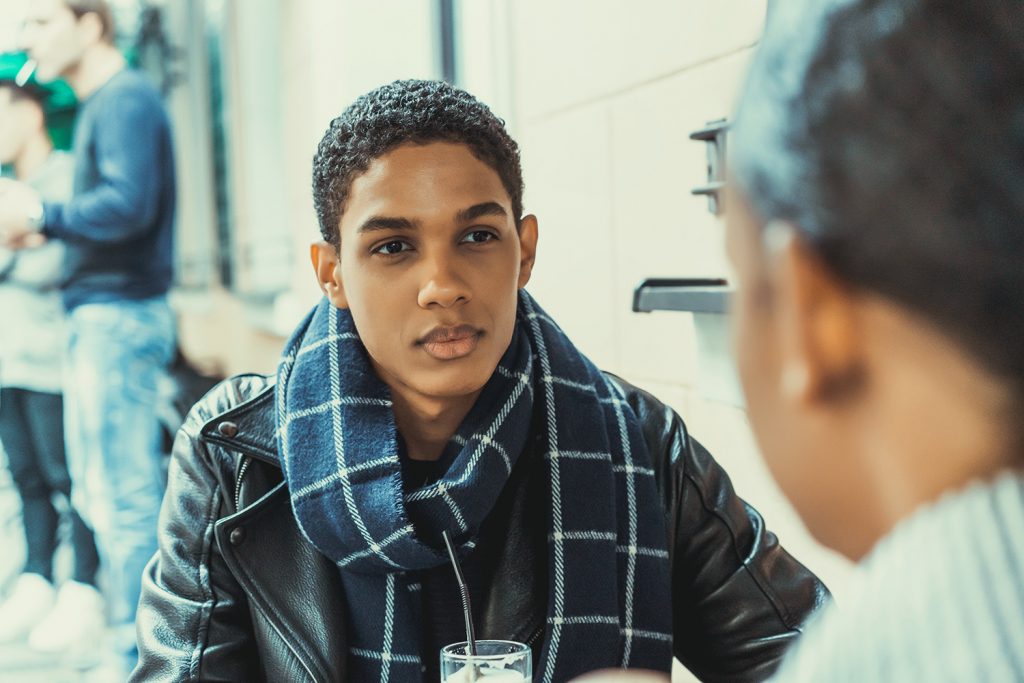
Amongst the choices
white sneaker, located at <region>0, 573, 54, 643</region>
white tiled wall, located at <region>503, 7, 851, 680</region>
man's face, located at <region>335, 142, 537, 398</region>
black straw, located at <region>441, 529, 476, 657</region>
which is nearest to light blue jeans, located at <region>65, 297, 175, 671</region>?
white sneaker, located at <region>0, 573, 54, 643</region>

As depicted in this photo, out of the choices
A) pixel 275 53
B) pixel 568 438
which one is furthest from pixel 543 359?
pixel 275 53

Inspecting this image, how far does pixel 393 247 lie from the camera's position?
1276mm

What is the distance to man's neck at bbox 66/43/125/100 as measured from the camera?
281 cm

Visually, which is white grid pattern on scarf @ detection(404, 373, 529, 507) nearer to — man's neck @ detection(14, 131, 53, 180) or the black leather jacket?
the black leather jacket

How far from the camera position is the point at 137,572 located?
9.67ft

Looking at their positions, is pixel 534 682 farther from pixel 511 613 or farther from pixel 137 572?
pixel 137 572

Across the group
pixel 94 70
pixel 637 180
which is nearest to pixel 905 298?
pixel 637 180

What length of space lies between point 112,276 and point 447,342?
1.90 metres

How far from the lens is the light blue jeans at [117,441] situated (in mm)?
2855

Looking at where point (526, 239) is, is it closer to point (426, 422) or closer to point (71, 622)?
point (426, 422)

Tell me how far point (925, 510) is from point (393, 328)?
2.80 feet

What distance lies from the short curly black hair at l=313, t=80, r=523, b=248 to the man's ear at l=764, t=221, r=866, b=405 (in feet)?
2.77

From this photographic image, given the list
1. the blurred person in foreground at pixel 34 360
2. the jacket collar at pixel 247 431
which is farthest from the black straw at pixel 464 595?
the blurred person in foreground at pixel 34 360

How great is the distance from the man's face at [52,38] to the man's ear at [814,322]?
8.73ft
